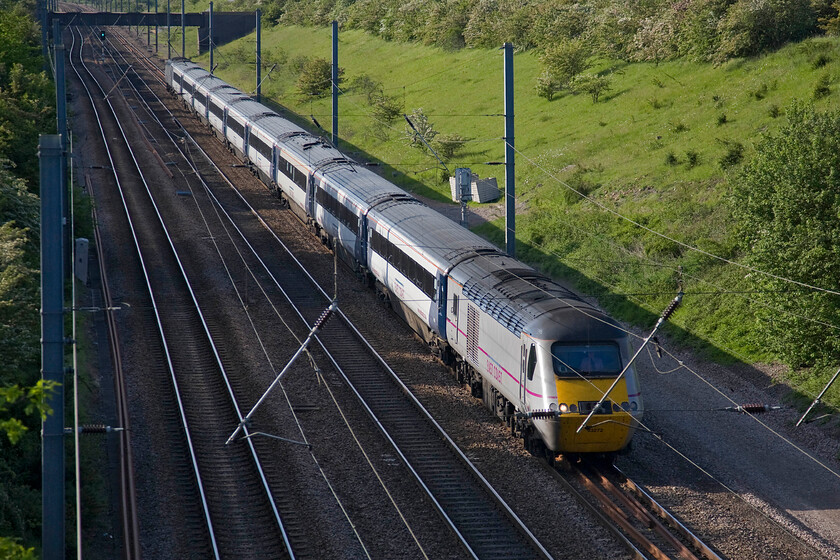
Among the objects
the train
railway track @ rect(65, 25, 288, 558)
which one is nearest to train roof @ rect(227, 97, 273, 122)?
railway track @ rect(65, 25, 288, 558)

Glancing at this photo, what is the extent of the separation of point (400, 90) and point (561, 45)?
14916 mm

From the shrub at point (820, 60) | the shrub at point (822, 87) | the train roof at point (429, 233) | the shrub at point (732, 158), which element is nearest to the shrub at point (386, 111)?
the shrub at point (820, 60)

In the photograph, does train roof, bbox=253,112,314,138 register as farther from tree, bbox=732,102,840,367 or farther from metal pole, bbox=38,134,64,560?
metal pole, bbox=38,134,64,560

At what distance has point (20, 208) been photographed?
1043 inches

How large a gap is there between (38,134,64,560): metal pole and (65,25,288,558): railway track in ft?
10.6

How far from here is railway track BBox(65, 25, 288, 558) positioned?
15852 millimetres

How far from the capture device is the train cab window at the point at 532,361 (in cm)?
1781

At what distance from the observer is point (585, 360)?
58.2ft

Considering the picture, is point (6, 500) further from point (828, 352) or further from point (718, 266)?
point (718, 266)

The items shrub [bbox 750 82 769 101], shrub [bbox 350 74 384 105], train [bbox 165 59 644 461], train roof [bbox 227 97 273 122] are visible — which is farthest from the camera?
shrub [bbox 350 74 384 105]

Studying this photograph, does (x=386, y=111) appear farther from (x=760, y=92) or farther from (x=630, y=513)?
(x=630, y=513)

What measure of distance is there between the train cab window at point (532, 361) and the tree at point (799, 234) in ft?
24.4

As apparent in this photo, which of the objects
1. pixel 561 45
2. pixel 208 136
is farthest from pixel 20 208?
pixel 561 45

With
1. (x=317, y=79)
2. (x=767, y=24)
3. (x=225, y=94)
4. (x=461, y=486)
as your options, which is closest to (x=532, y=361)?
(x=461, y=486)
